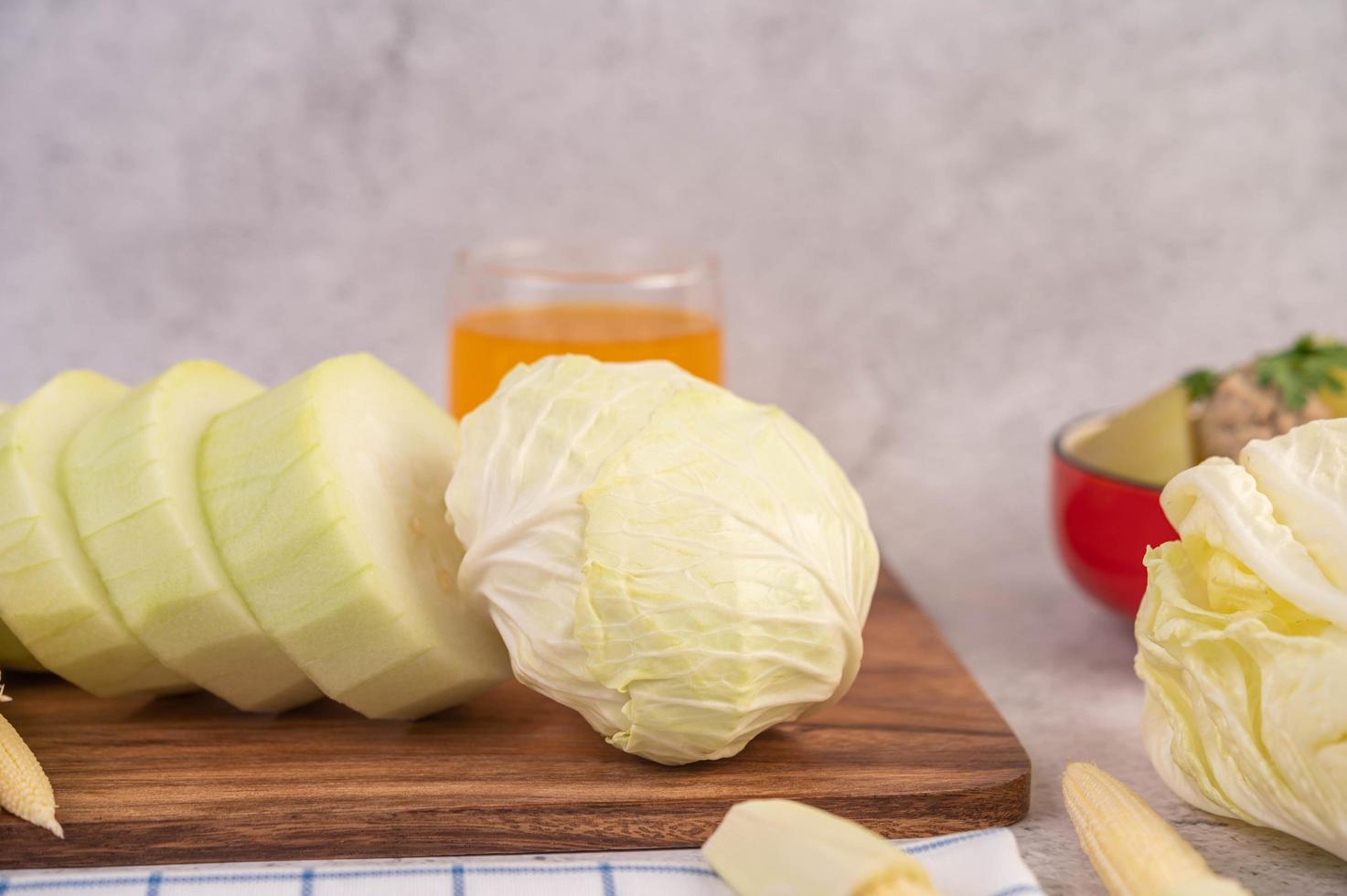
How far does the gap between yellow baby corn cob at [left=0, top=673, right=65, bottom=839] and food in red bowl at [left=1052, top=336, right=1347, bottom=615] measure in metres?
1.84

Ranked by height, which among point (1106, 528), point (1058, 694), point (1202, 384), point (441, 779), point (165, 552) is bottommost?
point (1058, 694)

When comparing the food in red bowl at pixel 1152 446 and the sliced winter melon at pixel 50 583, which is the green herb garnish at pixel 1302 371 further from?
the sliced winter melon at pixel 50 583

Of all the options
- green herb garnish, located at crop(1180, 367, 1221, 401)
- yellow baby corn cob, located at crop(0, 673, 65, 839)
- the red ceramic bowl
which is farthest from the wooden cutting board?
green herb garnish, located at crop(1180, 367, 1221, 401)

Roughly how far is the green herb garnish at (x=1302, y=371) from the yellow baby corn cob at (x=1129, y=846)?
43.9 inches

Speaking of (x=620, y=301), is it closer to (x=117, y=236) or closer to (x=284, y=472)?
(x=284, y=472)

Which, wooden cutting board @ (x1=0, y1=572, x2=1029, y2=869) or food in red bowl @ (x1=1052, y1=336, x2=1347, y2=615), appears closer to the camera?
wooden cutting board @ (x1=0, y1=572, x2=1029, y2=869)

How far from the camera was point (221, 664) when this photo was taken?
6.56ft

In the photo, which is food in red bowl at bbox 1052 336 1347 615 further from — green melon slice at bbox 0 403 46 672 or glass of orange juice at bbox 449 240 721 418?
green melon slice at bbox 0 403 46 672

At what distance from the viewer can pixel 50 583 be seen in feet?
6.49

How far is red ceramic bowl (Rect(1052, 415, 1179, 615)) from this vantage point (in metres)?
2.49

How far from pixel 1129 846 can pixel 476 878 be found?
2.66 feet

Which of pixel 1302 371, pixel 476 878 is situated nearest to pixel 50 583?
pixel 476 878

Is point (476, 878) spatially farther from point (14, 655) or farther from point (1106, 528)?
point (1106, 528)

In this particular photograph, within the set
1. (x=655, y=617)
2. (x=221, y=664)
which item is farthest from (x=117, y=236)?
(x=655, y=617)
